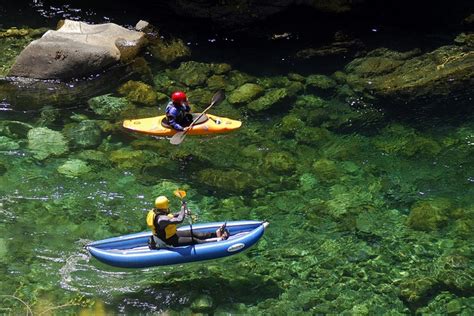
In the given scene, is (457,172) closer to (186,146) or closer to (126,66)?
(186,146)

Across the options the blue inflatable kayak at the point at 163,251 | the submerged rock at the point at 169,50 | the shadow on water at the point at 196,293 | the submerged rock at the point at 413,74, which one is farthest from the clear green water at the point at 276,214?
the submerged rock at the point at 169,50

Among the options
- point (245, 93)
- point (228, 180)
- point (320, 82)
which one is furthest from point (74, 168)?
point (320, 82)

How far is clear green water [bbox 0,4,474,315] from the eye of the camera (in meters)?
8.08

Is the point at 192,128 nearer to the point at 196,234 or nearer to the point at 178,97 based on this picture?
the point at 178,97

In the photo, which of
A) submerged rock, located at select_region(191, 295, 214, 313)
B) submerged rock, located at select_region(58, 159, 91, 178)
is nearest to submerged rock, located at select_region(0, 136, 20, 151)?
submerged rock, located at select_region(58, 159, 91, 178)

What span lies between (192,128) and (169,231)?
287 cm

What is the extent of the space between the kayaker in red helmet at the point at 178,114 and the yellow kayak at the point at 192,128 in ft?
0.41

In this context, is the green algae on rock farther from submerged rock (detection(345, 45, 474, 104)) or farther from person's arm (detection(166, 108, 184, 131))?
submerged rock (detection(345, 45, 474, 104))

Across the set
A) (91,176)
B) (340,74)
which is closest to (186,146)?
(91,176)

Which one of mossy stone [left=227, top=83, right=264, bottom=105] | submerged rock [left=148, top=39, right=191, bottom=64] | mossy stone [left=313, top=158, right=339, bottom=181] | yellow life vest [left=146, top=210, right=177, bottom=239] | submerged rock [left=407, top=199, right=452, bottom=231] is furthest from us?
submerged rock [left=148, top=39, right=191, bottom=64]

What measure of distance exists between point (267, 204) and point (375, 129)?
9.31 feet

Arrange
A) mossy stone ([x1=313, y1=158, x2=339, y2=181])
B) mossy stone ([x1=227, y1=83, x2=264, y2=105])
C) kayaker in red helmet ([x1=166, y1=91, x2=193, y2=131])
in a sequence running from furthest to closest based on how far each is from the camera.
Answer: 1. mossy stone ([x1=227, y1=83, x2=264, y2=105])
2. kayaker in red helmet ([x1=166, y1=91, x2=193, y2=131])
3. mossy stone ([x1=313, y1=158, x2=339, y2=181])

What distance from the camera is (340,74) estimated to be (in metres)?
12.6

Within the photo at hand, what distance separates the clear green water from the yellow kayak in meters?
0.28
